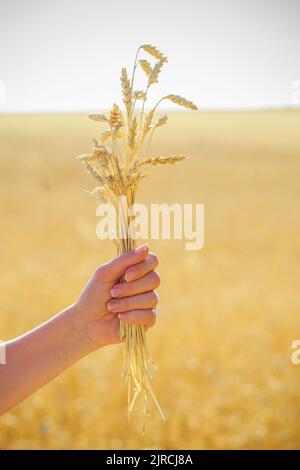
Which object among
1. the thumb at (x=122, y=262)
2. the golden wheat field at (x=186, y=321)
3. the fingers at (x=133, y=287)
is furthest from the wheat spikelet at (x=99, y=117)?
the golden wheat field at (x=186, y=321)

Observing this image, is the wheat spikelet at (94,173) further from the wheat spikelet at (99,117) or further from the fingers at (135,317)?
the fingers at (135,317)

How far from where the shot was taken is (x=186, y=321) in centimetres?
521

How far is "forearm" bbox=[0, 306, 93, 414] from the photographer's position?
1.49 meters

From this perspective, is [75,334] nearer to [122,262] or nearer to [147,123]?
[122,262]

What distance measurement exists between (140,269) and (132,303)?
0.33 feet

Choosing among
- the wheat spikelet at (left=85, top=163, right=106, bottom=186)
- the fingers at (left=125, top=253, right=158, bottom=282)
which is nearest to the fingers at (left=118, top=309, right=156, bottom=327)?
the fingers at (left=125, top=253, right=158, bottom=282)

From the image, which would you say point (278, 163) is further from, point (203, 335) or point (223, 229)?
point (203, 335)

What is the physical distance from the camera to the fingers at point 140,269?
1316 millimetres

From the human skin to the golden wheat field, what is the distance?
57 centimetres

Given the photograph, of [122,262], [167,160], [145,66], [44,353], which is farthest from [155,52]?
[44,353]

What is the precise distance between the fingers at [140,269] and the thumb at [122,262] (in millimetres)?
16

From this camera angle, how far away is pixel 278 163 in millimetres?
19688

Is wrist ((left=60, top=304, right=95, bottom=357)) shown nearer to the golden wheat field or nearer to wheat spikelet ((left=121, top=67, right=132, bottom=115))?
the golden wheat field

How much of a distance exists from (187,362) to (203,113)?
49310 millimetres
